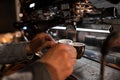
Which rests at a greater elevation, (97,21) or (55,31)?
(97,21)

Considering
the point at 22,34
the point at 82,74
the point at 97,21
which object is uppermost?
the point at 97,21

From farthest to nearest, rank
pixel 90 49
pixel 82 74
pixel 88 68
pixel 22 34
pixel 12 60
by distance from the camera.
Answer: pixel 22 34 → pixel 90 49 → pixel 12 60 → pixel 88 68 → pixel 82 74

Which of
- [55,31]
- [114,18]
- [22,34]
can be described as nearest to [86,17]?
[114,18]

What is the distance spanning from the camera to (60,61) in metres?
0.67

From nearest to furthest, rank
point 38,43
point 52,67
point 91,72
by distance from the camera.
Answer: point 52,67 → point 91,72 → point 38,43

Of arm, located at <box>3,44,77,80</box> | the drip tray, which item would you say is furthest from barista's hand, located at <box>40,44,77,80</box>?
the drip tray

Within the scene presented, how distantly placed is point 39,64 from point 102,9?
676 millimetres

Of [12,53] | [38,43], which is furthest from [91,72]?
[12,53]

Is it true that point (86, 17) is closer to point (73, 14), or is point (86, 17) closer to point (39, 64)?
point (73, 14)

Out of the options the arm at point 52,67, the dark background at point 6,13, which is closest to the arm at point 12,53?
the dark background at point 6,13

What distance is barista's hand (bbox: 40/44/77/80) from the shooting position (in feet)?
2.14

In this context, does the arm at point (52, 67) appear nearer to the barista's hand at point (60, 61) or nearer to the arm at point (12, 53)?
the barista's hand at point (60, 61)

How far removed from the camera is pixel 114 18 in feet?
3.39

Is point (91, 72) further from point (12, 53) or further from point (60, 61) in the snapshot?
point (12, 53)
